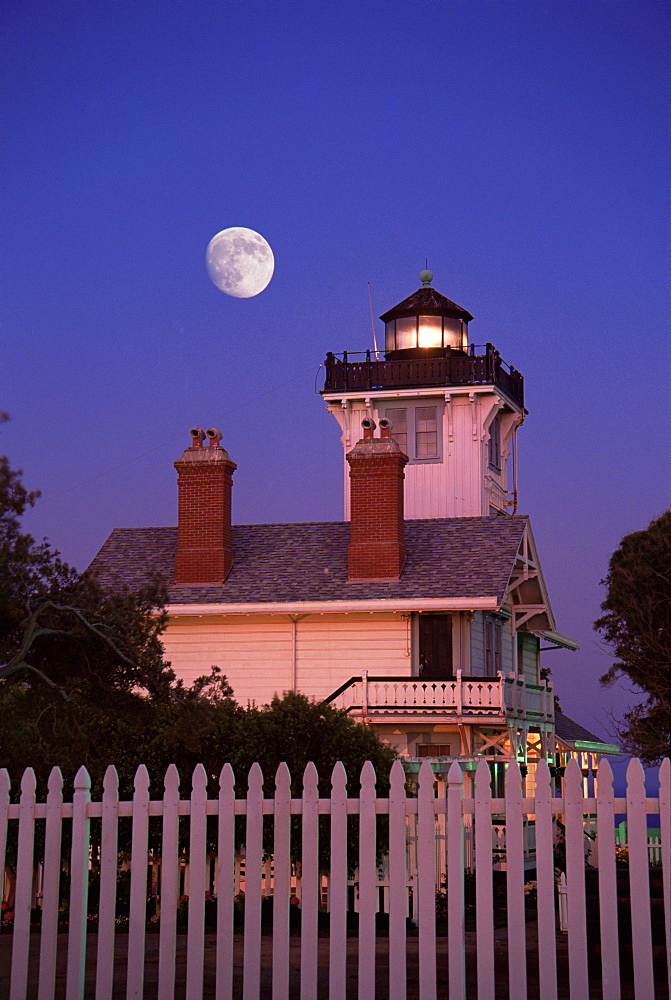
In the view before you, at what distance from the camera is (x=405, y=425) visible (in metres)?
39.3

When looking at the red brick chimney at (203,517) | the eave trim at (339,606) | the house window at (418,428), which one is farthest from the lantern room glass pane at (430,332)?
the eave trim at (339,606)

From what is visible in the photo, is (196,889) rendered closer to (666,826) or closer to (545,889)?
(545,889)

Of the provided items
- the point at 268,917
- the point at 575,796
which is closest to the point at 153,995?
the point at 575,796

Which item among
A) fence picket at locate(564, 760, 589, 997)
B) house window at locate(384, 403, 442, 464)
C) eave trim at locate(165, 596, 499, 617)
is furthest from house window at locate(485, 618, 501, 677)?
fence picket at locate(564, 760, 589, 997)

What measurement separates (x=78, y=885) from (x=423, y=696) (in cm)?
1664

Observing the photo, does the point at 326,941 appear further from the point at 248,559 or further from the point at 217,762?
the point at 248,559

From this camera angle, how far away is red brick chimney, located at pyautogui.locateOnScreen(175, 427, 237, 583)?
27172 mm

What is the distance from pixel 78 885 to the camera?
845 centimetres

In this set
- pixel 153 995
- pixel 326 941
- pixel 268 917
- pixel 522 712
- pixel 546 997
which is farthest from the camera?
pixel 522 712

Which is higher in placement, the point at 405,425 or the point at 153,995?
the point at 405,425

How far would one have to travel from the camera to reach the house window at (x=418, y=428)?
1531 inches

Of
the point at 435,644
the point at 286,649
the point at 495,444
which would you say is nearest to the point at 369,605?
the point at 435,644

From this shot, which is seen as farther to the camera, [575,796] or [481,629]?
[481,629]

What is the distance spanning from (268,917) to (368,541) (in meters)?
12.0
